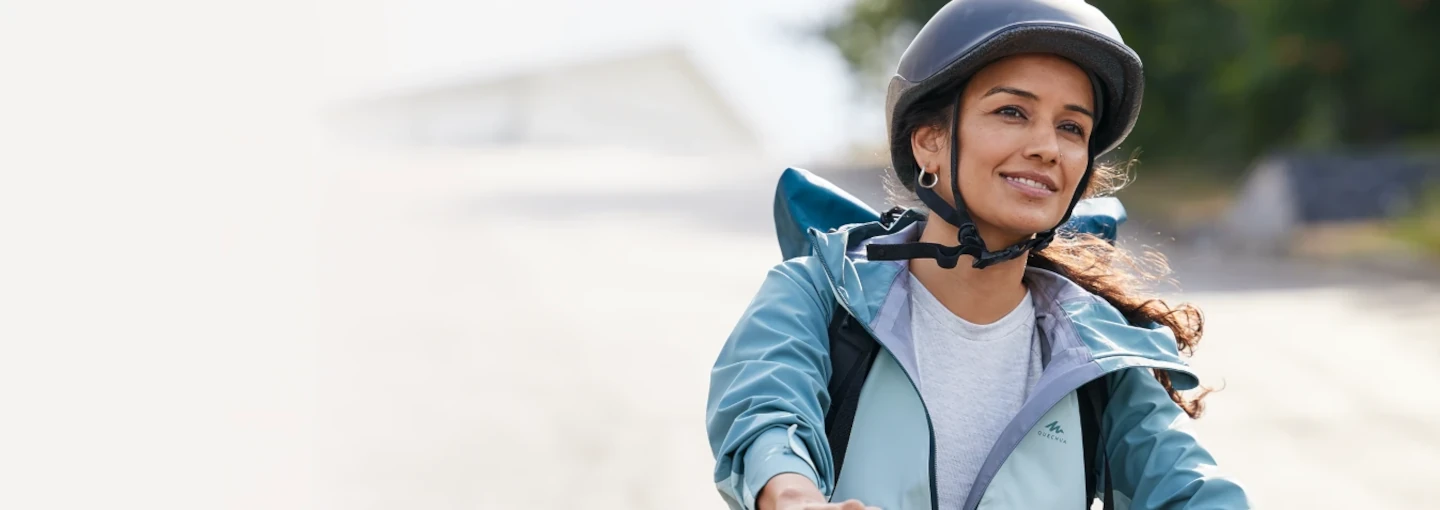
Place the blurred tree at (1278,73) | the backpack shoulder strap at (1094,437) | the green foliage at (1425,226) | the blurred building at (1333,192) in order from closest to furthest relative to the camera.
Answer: the backpack shoulder strap at (1094,437) → the green foliage at (1425,226) → the blurred building at (1333,192) → the blurred tree at (1278,73)

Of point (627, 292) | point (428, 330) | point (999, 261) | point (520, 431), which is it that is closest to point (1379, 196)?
point (627, 292)

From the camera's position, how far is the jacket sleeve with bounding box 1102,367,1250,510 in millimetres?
2693

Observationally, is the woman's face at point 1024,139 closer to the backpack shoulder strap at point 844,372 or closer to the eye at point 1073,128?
the eye at point 1073,128

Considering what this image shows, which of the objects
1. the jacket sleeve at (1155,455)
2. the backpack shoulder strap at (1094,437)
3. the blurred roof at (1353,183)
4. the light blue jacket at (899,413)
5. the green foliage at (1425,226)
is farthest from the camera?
the blurred roof at (1353,183)

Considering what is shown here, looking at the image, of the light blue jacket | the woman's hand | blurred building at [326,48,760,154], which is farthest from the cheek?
blurred building at [326,48,760,154]

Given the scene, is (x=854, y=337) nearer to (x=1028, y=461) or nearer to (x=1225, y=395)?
(x=1028, y=461)

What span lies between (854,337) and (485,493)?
4140 mm

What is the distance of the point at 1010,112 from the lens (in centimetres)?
288

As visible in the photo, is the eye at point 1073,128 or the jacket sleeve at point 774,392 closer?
the jacket sleeve at point 774,392

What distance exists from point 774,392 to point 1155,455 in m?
0.64

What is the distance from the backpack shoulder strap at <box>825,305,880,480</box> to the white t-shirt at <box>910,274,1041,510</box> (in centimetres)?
10

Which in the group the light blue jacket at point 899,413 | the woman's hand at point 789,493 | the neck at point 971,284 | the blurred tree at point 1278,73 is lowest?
the woman's hand at point 789,493

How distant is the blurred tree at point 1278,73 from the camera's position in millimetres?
18609

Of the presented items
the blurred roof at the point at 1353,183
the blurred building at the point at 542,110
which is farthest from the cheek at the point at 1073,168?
the blurred building at the point at 542,110
